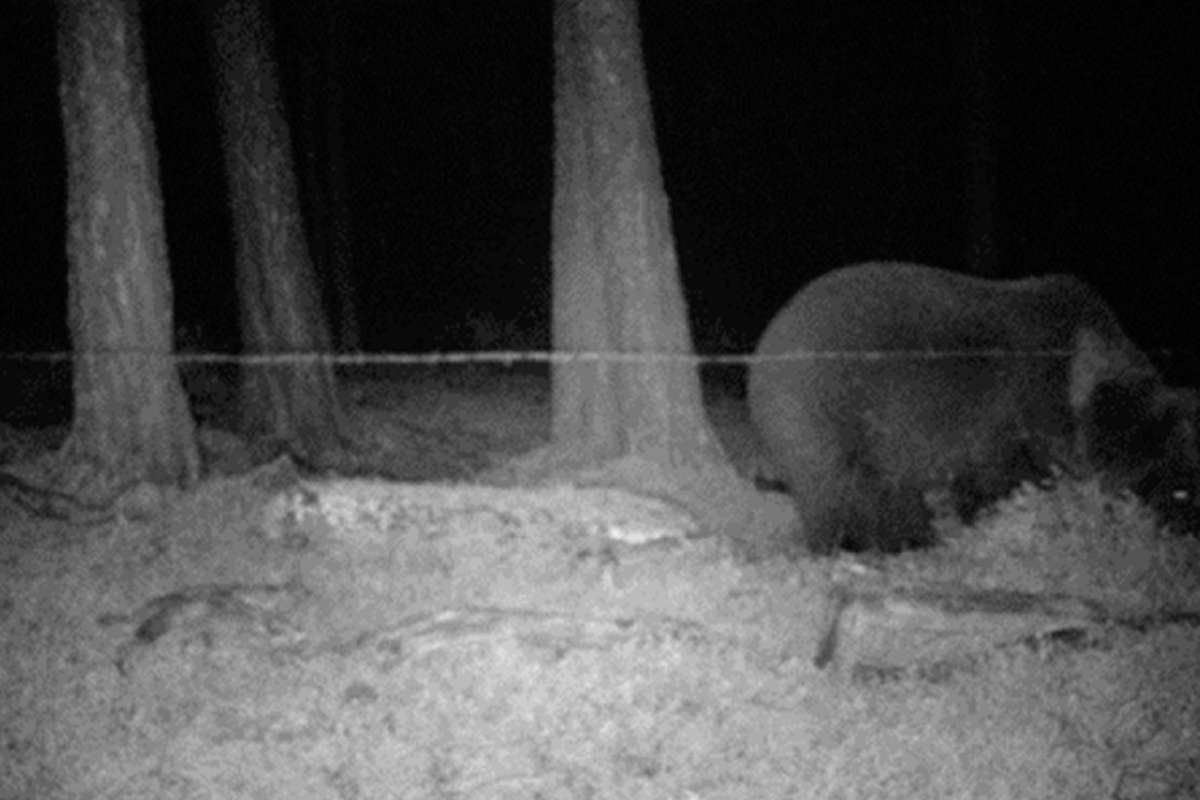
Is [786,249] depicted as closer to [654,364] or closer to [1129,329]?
[1129,329]

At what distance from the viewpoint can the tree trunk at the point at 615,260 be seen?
9.65m

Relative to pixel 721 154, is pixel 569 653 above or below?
below

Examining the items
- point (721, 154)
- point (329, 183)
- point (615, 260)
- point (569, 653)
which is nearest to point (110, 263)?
point (615, 260)

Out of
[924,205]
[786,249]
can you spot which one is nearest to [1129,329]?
[924,205]

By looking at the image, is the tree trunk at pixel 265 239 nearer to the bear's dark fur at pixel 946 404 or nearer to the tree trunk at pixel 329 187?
the bear's dark fur at pixel 946 404

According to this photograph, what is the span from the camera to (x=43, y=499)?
338 inches

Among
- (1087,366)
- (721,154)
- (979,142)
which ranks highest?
(979,142)

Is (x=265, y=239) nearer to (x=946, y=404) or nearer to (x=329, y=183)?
(x=946, y=404)

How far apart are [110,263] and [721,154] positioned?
1997 centimetres

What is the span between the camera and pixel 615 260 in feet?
32.2

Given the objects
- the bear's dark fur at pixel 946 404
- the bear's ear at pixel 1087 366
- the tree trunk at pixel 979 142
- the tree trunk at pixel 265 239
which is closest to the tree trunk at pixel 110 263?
the tree trunk at pixel 265 239

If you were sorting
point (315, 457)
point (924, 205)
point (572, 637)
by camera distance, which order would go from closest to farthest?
point (572, 637)
point (315, 457)
point (924, 205)

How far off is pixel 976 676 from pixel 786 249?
72.3 feet

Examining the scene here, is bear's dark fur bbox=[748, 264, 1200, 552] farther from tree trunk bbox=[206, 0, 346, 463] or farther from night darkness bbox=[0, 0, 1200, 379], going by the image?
night darkness bbox=[0, 0, 1200, 379]
